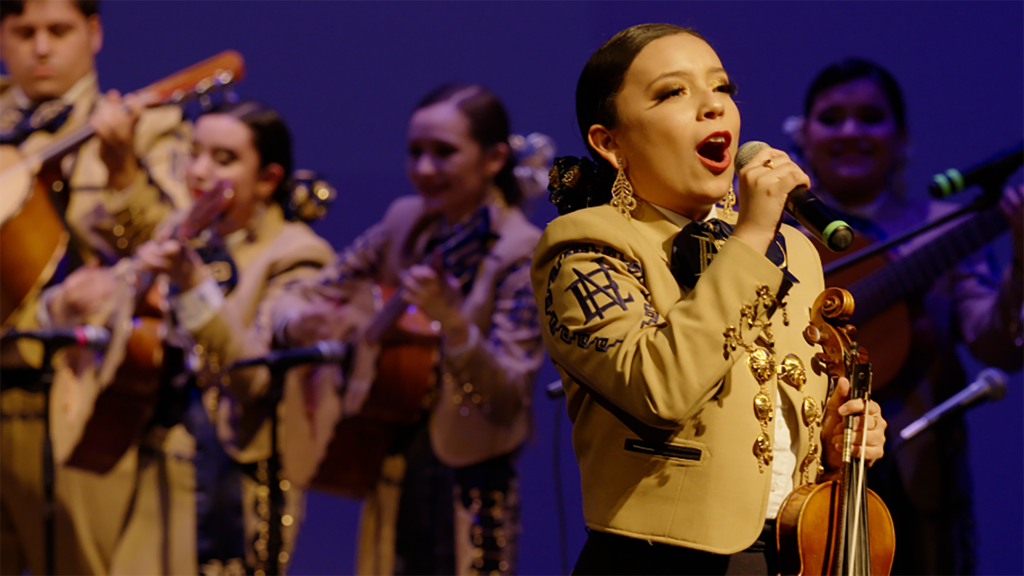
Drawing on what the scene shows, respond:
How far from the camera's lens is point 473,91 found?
348 cm

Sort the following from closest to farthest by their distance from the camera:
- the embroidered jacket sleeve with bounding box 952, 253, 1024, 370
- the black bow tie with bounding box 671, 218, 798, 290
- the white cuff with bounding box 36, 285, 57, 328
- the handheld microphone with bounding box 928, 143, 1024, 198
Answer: the black bow tie with bounding box 671, 218, 798, 290
the handheld microphone with bounding box 928, 143, 1024, 198
the embroidered jacket sleeve with bounding box 952, 253, 1024, 370
the white cuff with bounding box 36, 285, 57, 328

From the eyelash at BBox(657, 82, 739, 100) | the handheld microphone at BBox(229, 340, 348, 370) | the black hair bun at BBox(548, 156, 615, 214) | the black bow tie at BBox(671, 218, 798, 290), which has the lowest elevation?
the black bow tie at BBox(671, 218, 798, 290)

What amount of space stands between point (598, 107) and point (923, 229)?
1.69 metres

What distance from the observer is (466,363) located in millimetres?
3145

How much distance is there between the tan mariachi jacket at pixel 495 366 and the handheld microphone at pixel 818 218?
2012mm

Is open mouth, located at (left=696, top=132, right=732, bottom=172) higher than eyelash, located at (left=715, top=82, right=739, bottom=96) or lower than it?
lower

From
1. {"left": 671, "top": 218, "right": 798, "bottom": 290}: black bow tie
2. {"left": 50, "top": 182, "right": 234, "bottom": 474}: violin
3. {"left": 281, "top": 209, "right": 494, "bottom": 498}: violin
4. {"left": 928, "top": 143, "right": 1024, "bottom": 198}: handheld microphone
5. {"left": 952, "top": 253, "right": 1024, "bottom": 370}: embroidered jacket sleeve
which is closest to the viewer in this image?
{"left": 671, "top": 218, "right": 798, "bottom": 290}: black bow tie

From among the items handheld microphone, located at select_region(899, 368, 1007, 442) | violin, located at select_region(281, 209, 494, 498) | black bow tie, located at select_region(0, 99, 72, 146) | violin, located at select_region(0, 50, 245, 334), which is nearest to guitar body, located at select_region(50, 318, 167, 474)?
violin, located at select_region(0, 50, 245, 334)

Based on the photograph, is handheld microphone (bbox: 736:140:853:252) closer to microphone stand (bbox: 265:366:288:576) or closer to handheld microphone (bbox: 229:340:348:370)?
handheld microphone (bbox: 229:340:348:370)

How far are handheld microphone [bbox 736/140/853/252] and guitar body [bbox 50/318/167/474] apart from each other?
302 centimetres

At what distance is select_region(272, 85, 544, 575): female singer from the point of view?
315 cm

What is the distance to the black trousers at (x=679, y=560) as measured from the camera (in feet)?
3.65

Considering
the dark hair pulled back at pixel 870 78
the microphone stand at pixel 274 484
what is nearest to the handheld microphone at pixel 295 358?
the microphone stand at pixel 274 484

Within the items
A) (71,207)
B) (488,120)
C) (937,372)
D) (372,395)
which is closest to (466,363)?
(372,395)
